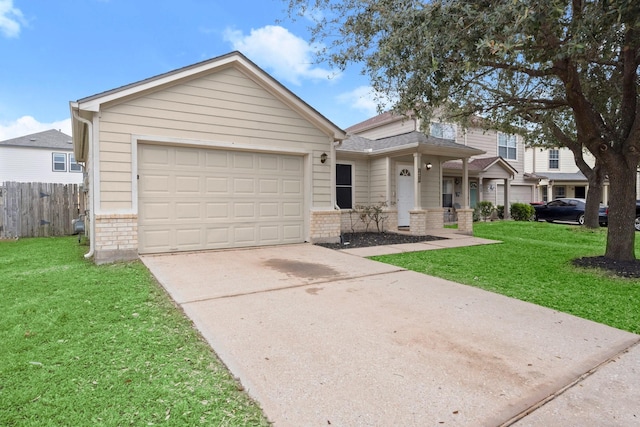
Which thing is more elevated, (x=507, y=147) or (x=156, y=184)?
(x=507, y=147)

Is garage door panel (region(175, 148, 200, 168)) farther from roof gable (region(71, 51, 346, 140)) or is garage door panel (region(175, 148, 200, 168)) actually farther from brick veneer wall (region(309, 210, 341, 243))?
brick veneer wall (region(309, 210, 341, 243))

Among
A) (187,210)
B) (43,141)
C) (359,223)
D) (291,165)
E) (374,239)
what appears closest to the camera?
(187,210)

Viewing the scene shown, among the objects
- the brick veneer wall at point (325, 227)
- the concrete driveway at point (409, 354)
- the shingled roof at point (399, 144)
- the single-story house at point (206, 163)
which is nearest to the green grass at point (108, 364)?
the concrete driveway at point (409, 354)

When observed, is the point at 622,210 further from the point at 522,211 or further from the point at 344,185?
the point at 522,211

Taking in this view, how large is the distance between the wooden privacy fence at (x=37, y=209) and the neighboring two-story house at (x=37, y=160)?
47.4ft

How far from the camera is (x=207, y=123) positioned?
7.69m

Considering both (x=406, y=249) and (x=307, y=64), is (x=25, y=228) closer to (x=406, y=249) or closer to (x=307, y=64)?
(x=307, y=64)

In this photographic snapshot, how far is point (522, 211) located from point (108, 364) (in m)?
20.3

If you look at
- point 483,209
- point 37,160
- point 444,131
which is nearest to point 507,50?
point 444,131

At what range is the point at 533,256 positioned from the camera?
25.8 feet

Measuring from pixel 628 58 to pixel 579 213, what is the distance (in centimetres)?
1355

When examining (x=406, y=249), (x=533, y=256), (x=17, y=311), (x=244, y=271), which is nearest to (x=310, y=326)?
(x=244, y=271)

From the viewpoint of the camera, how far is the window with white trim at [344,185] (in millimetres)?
11710

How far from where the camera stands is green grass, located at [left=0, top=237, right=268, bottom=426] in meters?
2.06
